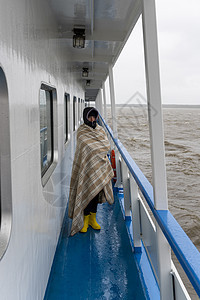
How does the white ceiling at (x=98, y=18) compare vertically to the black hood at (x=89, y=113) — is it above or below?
above

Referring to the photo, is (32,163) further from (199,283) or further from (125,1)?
(125,1)

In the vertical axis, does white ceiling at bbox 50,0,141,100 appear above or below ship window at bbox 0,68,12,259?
above

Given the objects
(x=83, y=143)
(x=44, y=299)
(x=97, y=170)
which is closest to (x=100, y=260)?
(x=44, y=299)

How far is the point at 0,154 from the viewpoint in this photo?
1.18m

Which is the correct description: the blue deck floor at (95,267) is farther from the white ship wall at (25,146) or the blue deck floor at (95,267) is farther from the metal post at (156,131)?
the metal post at (156,131)

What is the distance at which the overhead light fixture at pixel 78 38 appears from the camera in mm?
2832

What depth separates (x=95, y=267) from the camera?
2555 mm

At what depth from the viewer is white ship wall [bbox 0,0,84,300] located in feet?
4.00

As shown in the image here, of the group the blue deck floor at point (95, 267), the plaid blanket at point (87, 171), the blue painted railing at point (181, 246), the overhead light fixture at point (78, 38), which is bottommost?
the blue deck floor at point (95, 267)

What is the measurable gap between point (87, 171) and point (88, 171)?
1cm

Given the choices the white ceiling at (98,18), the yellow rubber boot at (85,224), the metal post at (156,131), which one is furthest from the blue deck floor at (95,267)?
the white ceiling at (98,18)

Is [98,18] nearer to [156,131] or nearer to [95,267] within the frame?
[156,131]

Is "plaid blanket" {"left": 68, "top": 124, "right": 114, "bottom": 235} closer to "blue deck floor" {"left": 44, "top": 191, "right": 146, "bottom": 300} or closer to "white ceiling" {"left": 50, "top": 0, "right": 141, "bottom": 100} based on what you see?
"blue deck floor" {"left": 44, "top": 191, "right": 146, "bottom": 300}

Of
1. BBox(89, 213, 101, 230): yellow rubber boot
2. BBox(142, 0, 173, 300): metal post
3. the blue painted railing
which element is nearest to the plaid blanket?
BBox(89, 213, 101, 230): yellow rubber boot
